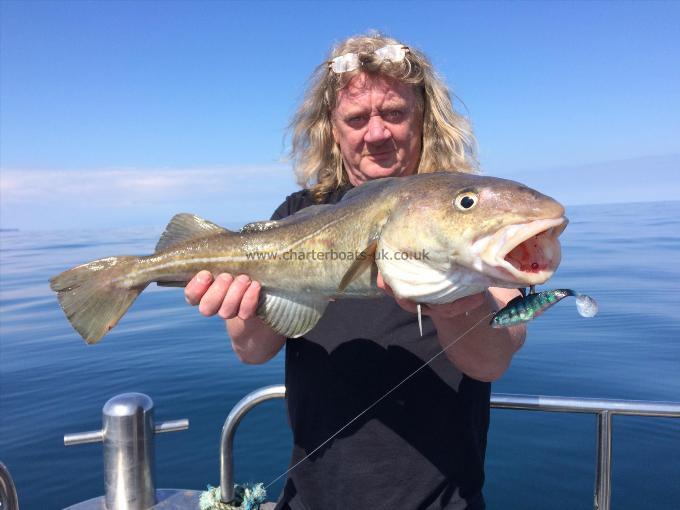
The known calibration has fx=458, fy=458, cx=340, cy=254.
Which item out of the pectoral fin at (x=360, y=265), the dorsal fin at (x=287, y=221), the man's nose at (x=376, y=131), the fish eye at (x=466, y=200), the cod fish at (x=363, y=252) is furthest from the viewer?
the man's nose at (x=376, y=131)

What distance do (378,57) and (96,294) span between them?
259 centimetres

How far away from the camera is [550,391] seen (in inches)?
291

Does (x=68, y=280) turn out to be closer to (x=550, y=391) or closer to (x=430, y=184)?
(x=430, y=184)

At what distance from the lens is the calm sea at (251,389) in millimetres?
5305

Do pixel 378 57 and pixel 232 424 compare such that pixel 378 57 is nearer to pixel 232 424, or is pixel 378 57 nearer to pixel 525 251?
pixel 525 251

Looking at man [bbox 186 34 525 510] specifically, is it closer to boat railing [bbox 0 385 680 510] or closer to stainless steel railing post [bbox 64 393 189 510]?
boat railing [bbox 0 385 680 510]

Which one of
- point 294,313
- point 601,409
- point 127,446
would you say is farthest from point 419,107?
point 127,446

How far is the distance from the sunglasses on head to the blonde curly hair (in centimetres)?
3

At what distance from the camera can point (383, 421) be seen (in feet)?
9.21

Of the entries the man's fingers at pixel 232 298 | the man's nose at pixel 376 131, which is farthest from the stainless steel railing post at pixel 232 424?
the man's nose at pixel 376 131

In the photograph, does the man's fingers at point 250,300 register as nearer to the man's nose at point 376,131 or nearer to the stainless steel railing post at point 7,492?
the man's nose at point 376,131

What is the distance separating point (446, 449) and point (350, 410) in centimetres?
62

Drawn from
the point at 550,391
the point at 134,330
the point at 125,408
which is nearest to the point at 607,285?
the point at 550,391

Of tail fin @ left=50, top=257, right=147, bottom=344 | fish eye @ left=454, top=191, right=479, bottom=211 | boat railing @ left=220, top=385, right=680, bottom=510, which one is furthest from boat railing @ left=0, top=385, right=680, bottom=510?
fish eye @ left=454, top=191, right=479, bottom=211
